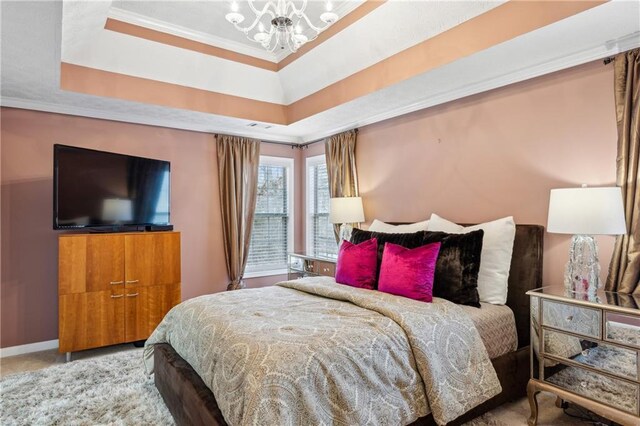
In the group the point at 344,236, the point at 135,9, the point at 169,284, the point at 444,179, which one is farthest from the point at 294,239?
the point at 135,9

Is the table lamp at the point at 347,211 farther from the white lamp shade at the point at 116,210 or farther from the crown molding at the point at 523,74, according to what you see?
the white lamp shade at the point at 116,210

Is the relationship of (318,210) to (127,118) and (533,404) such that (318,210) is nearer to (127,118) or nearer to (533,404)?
(127,118)

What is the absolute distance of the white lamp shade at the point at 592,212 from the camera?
207 cm

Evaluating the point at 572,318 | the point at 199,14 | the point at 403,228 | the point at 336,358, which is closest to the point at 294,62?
the point at 199,14

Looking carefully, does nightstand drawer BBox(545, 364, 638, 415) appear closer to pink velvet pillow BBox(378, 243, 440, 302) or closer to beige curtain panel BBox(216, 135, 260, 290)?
pink velvet pillow BBox(378, 243, 440, 302)

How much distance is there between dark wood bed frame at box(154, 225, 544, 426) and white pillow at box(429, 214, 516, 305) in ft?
0.35

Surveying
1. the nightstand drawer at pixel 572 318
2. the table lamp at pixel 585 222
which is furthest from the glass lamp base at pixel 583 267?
the nightstand drawer at pixel 572 318

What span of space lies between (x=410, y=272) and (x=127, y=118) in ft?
11.5

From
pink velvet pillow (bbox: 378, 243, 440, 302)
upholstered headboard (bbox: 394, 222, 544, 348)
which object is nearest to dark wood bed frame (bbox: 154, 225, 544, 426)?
upholstered headboard (bbox: 394, 222, 544, 348)

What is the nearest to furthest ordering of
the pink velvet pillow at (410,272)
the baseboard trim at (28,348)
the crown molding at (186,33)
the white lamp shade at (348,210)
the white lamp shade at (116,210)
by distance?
the pink velvet pillow at (410,272) < the crown molding at (186,33) < the baseboard trim at (28,348) < the white lamp shade at (116,210) < the white lamp shade at (348,210)

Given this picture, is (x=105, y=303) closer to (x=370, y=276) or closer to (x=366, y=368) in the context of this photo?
(x=370, y=276)

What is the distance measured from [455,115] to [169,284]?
338 centimetres

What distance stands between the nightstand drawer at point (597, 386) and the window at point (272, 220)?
377cm

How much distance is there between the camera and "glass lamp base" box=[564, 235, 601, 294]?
2.24m
